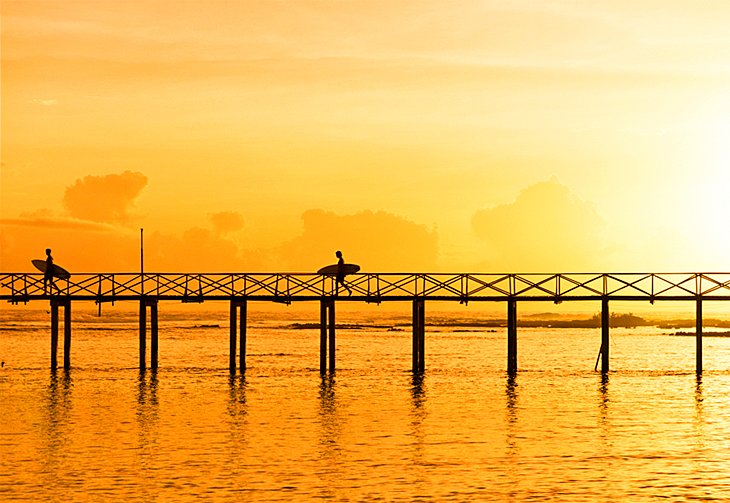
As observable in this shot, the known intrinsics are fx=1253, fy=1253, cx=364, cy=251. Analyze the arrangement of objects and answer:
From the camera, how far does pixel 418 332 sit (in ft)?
218

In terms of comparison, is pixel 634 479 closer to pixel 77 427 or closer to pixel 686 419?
pixel 686 419

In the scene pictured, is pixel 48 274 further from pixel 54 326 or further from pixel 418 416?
A: pixel 418 416

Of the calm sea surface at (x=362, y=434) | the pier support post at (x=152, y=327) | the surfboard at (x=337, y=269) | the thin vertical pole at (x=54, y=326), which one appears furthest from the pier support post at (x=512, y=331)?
the thin vertical pole at (x=54, y=326)

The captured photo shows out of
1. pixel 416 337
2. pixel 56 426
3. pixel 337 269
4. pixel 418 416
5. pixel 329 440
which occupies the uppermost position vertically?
pixel 337 269

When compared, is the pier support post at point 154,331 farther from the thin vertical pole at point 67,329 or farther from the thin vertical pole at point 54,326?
the thin vertical pole at point 54,326

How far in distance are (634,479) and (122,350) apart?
259 feet

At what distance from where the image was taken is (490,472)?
35969mm

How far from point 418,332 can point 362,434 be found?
74.8 ft

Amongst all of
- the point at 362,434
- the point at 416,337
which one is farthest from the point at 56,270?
the point at 362,434

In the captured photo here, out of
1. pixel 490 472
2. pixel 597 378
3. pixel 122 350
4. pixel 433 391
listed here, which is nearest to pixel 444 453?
pixel 490 472

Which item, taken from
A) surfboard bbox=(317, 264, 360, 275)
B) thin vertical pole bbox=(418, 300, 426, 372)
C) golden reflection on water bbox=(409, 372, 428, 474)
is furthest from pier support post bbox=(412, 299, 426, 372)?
surfboard bbox=(317, 264, 360, 275)

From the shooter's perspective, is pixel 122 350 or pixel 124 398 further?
pixel 122 350

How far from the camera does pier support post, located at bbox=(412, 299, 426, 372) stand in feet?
213

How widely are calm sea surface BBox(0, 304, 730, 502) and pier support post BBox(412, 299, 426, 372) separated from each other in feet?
3.17
